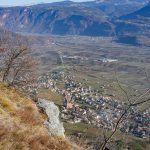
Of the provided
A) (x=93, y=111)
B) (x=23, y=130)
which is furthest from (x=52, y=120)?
(x=93, y=111)

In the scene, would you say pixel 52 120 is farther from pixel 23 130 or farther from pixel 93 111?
pixel 93 111

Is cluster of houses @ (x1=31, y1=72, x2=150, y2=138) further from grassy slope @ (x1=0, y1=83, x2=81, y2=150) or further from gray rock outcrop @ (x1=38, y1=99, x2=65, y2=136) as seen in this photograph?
grassy slope @ (x1=0, y1=83, x2=81, y2=150)

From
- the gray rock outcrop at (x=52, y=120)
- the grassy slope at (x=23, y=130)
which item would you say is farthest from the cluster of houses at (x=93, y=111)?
the grassy slope at (x=23, y=130)

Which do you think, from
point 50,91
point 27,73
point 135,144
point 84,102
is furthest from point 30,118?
point 50,91

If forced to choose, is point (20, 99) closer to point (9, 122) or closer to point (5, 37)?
point (9, 122)

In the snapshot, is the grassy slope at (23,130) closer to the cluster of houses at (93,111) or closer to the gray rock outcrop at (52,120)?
the gray rock outcrop at (52,120)

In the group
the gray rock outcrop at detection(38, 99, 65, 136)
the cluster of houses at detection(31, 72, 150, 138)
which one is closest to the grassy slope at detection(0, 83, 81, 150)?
the gray rock outcrop at detection(38, 99, 65, 136)
